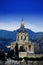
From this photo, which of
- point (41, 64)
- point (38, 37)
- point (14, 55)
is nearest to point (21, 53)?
point (14, 55)

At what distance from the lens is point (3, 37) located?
682 inches

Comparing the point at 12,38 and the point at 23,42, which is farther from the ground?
the point at 12,38

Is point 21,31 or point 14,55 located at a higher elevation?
point 21,31

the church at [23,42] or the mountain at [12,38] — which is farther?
the mountain at [12,38]

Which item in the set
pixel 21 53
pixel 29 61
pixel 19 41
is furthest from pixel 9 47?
pixel 29 61

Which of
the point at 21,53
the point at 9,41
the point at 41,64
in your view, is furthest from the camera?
Answer: the point at 9,41

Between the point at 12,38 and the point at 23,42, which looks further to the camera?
the point at 12,38

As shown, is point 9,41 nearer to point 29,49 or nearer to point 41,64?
point 29,49

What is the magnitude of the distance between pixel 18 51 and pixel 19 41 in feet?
2.70

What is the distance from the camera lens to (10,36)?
17.4 m

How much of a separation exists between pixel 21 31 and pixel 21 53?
2173 millimetres

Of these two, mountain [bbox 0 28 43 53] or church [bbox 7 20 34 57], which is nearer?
church [bbox 7 20 34 57]

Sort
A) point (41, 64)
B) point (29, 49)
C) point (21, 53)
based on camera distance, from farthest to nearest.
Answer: point (29, 49)
point (21, 53)
point (41, 64)

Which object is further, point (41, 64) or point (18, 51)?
point (18, 51)
